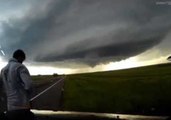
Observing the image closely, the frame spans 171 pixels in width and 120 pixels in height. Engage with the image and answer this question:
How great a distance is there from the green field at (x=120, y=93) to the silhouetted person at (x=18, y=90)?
9.31 meters

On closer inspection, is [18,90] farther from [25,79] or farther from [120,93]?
[120,93]

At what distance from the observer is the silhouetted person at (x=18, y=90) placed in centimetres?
935

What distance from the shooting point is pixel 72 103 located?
2152 cm

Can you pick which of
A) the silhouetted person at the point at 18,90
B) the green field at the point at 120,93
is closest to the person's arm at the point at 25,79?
the silhouetted person at the point at 18,90

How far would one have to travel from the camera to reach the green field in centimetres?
2006

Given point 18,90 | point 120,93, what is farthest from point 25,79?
point 120,93

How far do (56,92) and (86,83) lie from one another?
2.13 m

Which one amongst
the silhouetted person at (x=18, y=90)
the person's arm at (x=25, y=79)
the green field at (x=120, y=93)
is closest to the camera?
the person's arm at (x=25, y=79)

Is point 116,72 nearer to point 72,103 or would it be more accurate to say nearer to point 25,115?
point 72,103

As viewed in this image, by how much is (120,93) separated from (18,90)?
13033 mm

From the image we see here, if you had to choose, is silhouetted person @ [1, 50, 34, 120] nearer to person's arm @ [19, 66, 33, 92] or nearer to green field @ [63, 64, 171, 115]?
person's arm @ [19, 66, 33, 92]

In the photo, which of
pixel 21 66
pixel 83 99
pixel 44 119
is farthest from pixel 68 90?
pixel 21 66

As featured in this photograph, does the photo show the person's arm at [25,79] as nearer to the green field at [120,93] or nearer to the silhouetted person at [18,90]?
the silhouetted person at [18,90]

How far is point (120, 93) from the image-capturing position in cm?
2217
